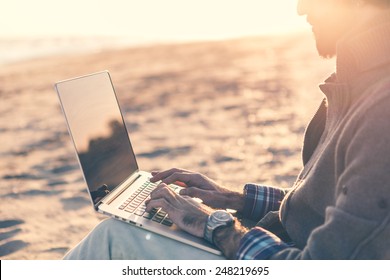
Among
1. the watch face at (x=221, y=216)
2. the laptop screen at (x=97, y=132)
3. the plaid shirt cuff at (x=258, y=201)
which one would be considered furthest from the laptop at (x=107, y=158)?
the plaid shirt cuff at (x=258, y=201)

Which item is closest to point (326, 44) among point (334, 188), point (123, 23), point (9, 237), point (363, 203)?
point (334, 188)

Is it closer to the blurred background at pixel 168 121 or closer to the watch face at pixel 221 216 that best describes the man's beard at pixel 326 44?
the blurred background at pixel 168 121

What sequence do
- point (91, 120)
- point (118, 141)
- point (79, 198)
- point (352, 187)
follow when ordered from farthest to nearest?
point (79, 198) → point (118, 141) → point (91, 120) → point (352, 187)

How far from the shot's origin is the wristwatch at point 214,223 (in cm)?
219

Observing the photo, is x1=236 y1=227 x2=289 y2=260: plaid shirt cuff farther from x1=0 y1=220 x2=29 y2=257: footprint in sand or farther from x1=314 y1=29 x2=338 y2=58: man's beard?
x1=0 y1=220 x2=29 y2=257: footprint in sand

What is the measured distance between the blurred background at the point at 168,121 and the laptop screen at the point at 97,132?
576 mm

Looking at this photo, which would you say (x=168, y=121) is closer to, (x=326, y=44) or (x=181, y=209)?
(x=181, y=209)

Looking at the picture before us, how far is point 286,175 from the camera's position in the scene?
20.0 ft

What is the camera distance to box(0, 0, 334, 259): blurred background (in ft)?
17.7

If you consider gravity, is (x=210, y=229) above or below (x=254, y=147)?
above

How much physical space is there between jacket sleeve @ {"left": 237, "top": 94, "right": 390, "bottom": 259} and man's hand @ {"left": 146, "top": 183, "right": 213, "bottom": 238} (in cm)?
52

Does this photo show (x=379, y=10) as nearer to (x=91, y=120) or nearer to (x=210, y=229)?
(x=210, y=229)

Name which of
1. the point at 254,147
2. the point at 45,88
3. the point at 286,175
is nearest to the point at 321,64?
the point at 45,88
